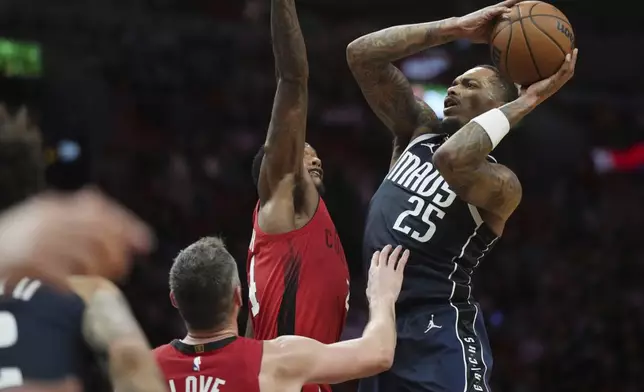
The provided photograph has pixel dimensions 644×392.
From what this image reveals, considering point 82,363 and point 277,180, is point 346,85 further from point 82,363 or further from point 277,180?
point 82,363

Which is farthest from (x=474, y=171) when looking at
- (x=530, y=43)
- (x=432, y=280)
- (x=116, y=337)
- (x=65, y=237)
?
(x=65, y=237)

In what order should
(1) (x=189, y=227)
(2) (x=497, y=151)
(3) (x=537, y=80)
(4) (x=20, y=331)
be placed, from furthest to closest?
(2) (x=497, y=151) → (1) (x=189, y=227) → (3) (x=537, y=80) → (4) (x=20, y=331)

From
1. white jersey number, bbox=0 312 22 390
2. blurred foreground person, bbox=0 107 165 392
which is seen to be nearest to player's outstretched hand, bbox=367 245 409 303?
blurred foreground person, bbox=0 107 165 392

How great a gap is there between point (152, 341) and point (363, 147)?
16.5ft

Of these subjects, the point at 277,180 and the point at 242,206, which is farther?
the point at 242,206

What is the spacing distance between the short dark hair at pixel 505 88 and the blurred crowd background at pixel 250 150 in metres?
6.81

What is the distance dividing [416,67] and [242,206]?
407 centimetres

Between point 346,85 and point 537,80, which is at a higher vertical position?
point 537,80

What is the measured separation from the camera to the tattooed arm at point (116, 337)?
2.52 m

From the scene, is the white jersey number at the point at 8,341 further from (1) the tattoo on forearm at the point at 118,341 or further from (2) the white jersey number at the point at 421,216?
(2) the white jersey number at the point at 421,216

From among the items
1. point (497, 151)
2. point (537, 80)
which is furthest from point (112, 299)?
point (497, 151)

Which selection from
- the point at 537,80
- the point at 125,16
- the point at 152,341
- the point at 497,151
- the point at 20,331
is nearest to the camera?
the point at 20,331

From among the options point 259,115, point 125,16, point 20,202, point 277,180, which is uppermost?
point 20,202

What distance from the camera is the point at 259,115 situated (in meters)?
14.2
